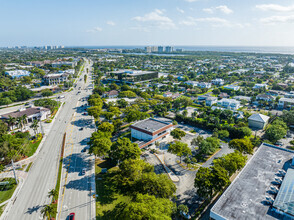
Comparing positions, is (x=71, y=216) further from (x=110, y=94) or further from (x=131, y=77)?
(x=131, y=77)

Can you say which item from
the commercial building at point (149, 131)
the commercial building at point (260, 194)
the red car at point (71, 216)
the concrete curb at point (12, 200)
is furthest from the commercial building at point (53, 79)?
the commercial building at point (260, 194)

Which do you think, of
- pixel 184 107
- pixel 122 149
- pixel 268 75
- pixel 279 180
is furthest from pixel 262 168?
pixel 268 75

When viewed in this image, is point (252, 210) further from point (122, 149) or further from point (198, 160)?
point (122, 149)

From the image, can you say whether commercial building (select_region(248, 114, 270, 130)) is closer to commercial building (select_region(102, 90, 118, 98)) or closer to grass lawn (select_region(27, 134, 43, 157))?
commercial building (select_region(102, 90, 118, 98))

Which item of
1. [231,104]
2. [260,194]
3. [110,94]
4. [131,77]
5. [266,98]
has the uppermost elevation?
[131,77]

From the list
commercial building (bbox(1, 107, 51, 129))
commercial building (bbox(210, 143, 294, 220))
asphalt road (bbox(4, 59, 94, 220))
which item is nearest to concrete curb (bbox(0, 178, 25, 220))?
asphalt road (bbox(4, 59, 94, 220))

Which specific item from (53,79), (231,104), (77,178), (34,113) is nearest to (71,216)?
(77,178)
